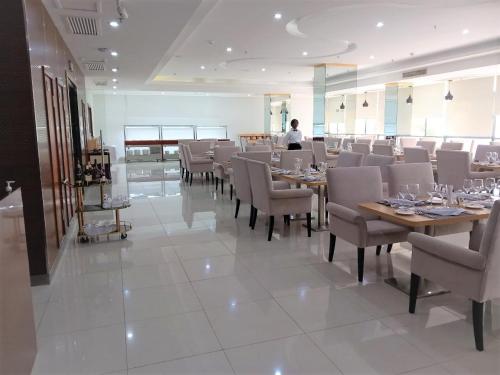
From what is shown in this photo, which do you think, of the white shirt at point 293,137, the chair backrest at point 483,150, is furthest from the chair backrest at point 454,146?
the white shirt at point 293,137

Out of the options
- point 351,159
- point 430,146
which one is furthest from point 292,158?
point 430,146

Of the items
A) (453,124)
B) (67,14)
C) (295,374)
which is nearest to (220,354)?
(295,374)

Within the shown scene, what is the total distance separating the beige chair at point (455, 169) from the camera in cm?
616

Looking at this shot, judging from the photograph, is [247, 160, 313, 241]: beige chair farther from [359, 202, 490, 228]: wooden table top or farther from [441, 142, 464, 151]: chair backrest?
[441, 142, 464, 151]: chair backrest

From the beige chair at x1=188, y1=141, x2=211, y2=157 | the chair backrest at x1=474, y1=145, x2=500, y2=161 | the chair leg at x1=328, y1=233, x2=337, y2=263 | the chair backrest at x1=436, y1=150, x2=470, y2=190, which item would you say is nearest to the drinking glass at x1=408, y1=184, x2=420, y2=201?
the chair leg at x1=328, y1=233, x2=337, y2=263

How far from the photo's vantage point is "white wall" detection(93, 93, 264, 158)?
53.0ft

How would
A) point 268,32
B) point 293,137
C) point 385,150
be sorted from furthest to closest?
point 293,137 < point 385,150 < point 268,32

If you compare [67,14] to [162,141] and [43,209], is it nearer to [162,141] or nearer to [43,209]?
[43,209]

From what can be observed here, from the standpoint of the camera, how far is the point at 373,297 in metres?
3.19

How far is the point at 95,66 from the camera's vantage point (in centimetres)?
879

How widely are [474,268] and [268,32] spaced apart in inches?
241

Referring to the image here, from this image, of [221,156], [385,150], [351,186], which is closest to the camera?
[351,186]

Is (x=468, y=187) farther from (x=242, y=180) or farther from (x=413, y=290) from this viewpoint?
(x=242, y=180)

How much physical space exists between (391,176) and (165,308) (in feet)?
8.53
